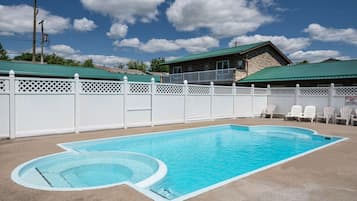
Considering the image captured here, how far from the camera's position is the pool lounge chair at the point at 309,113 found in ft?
42.4

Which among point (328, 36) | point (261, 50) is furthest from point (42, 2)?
point (328, 36)

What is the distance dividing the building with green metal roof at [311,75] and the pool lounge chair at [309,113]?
332cm

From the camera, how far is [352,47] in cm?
2497

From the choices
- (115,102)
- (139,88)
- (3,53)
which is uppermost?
(3,53)

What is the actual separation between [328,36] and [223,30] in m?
12.1

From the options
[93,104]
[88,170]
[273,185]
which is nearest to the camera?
[273,185]

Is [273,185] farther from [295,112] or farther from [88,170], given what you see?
[295,112]

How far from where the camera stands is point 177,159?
20.3ft

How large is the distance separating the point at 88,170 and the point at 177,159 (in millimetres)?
2216

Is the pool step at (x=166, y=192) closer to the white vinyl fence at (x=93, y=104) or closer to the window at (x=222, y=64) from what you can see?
the white vinyl fence at (x=93, y=104)

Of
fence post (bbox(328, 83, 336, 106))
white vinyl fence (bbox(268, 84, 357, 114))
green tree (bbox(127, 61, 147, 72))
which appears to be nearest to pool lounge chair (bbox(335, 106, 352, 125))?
white vinyl fence (bbox(268, 84, 357, 114))

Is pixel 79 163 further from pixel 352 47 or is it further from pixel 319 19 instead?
pixel 352 47

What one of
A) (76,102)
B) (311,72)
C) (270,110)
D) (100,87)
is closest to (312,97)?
(270,110)

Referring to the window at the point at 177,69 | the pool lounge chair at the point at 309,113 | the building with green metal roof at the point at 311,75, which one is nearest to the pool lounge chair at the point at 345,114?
the pool lounge chair at the point at 309,113
